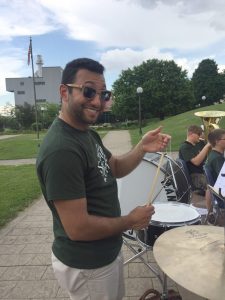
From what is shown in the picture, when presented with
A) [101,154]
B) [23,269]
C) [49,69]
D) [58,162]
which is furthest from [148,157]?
[49,69]

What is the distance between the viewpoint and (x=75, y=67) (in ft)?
6.40

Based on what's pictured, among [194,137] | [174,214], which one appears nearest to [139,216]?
[174,214]

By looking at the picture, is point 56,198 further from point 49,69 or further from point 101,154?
point 49,69

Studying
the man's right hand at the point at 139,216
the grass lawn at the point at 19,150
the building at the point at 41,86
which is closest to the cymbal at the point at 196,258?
the man's right hand at the point at 139,216

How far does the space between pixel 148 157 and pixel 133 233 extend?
42.4 inches

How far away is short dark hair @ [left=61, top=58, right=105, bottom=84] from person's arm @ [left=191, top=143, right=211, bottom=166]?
459cm

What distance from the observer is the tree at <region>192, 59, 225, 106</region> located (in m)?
65.1

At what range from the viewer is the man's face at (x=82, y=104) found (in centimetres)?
190

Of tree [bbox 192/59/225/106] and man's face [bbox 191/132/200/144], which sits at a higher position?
tree [bbox 192/59/225/106]

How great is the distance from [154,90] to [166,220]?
168 ft

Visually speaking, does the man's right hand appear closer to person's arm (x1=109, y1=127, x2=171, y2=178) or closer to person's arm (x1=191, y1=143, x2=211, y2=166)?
person's arm (x1=109, y1=127, x2=171, y2=178)

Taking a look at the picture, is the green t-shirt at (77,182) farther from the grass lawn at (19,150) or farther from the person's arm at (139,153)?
the grass lawn at (19,150)

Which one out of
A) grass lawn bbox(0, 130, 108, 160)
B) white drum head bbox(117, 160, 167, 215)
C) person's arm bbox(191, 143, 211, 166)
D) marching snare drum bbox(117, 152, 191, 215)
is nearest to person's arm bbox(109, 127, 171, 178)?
marching snare drum bbox(117, 152, 191, 215)

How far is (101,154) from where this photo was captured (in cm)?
210
